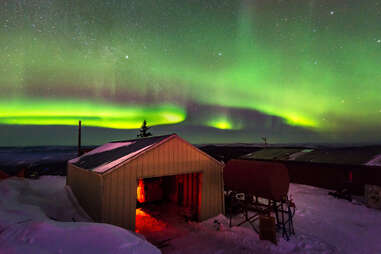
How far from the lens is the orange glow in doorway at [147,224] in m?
11.4

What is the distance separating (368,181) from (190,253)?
19384 millimetres

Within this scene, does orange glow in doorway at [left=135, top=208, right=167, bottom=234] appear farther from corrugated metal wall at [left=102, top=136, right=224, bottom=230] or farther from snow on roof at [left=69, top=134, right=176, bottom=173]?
snow on roof at [left=69, top=134, right=176, bottom=173]

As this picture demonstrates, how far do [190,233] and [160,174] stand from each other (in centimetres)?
358

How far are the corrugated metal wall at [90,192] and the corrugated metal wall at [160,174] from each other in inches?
19.1

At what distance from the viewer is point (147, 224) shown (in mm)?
12164

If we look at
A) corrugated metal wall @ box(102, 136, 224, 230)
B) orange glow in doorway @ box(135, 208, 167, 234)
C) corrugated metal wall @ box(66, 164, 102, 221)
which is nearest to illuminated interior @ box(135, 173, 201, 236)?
orange glow in doorway @ box(135, 208, 167, 234)

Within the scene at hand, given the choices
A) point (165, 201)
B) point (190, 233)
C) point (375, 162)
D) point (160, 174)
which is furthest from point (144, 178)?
point (375, 162)

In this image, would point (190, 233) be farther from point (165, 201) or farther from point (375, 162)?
point (375, 162)

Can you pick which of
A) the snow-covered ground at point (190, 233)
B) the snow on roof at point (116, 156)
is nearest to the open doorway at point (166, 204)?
the snow-covered ground at point (190, 233)

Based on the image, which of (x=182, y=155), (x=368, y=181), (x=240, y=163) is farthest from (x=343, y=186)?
(x=182, y=155)

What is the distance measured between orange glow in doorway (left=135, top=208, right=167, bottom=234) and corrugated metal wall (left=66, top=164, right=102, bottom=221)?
2.73 m

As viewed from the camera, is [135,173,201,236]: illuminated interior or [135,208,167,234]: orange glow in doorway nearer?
[135,208,167,234]: orange glow in doorway

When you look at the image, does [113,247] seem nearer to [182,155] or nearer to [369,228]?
[182,155]

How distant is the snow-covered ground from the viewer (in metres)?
5.33
